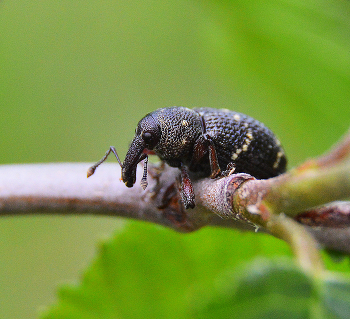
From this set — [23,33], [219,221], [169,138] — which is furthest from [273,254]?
[23,33]

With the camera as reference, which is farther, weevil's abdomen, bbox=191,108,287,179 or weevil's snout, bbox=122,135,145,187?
weevil's abdomen, bbox=191,108,287,179

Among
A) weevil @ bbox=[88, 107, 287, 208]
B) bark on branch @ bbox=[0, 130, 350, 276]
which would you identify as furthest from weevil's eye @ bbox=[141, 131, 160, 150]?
bark on branch @ bbox=[0, 130, 350, 276]

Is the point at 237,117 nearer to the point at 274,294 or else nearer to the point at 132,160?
the point at 132,160

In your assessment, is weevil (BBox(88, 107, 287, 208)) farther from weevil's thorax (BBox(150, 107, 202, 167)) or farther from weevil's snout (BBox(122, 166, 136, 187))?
weevil's snout (BBox(122, 166, 136, 187))

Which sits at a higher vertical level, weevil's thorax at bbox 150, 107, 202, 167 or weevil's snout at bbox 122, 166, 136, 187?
weevil's thorax at bbox 150, 107, 202, 167

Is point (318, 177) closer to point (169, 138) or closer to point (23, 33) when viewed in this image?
point (169, 138)

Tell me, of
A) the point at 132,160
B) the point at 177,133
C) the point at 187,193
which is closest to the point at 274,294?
the point at 187,193

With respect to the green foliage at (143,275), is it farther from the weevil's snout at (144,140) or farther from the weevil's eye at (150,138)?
the weevil's eye at (150,138)
